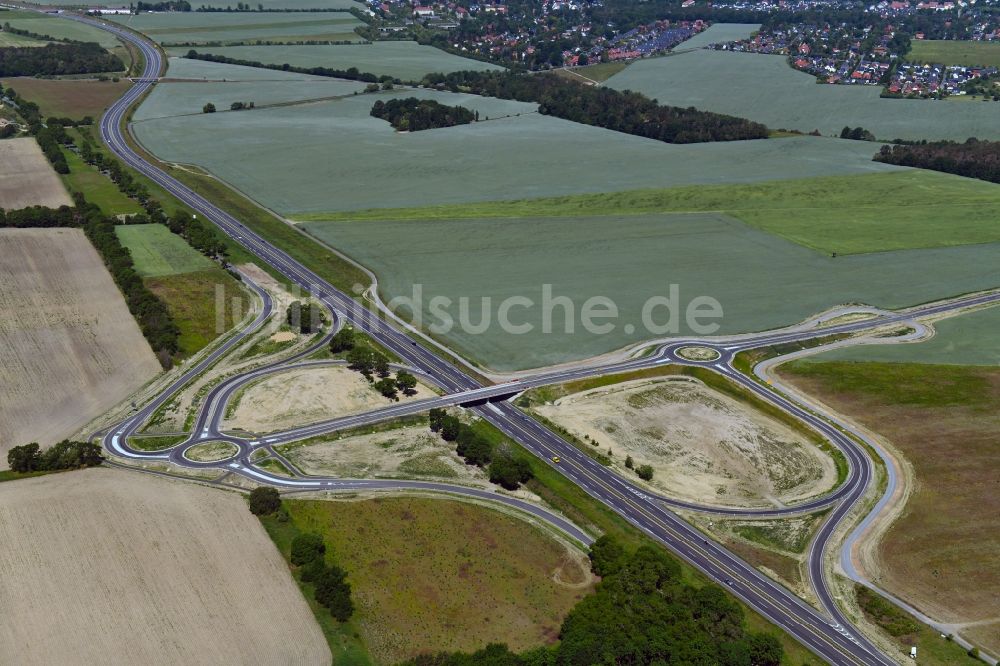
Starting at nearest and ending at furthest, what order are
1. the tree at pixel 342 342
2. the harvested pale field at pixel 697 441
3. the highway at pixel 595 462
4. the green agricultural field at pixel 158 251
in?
1. the highway at pixel 595 462
2. the harvested pale field at pixel 697 441
3. the tree at pixel 342 342
4. the green agricultural field at pixel 158 251

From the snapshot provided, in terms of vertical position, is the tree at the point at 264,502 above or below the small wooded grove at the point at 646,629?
below

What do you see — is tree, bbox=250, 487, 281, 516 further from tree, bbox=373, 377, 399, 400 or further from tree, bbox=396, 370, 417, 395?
tree, bbox=396, 370, 417, 395

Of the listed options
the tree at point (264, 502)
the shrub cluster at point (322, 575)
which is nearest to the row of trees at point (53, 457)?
the tree at point (264, 502)

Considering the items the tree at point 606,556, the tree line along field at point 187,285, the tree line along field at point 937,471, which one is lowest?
the tree line along field at point 187,285

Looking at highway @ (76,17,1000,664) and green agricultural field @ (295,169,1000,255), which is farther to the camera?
green agricultural field @ (295,169,1000,255)

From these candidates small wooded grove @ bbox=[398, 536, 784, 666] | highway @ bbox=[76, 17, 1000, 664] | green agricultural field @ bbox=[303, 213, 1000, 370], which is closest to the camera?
small wooded grove @ bbox=[398, 536, 784, 666]

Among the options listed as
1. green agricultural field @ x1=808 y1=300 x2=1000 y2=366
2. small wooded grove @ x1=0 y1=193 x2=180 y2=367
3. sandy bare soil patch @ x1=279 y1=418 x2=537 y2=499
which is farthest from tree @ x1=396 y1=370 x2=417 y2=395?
green agricultural field @ x1=808 y1=300 x2=1000 y2=366

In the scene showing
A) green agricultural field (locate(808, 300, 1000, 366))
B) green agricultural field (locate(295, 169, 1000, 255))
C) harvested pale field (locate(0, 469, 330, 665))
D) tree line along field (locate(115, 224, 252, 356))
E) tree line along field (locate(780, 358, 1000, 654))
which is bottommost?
harvested pale field (locate(0, 469, 330, 665))

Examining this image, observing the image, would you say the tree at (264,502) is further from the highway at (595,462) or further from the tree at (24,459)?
the tree at (24,459)
